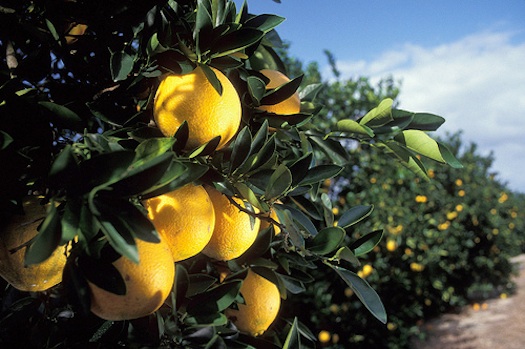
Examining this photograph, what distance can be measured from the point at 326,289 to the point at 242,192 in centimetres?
314

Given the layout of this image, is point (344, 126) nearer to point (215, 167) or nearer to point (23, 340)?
point (215, 167)

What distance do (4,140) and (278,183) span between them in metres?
0.43

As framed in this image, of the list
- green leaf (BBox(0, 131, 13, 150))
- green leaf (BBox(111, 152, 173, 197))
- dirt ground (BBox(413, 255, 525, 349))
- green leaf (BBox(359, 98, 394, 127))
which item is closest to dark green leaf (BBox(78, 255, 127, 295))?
green leaf (BBox(111, 152, 173, 197))

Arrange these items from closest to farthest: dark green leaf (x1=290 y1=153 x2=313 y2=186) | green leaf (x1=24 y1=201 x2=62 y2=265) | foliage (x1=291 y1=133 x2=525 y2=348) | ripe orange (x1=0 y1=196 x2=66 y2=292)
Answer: green leaf (x1=24 y1=201 x2=62 y2=265) < ripe orange (x1=0 y1=196 x2=66 y2=292) < dark green leaf (x1=290 y1=153 x2=313 y2=186) < foliage (x1=291 y1=133 x2=525 y2=348)

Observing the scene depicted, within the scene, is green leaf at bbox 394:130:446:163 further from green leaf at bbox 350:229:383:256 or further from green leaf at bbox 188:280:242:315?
green leaf at bbox 188:280:242:315

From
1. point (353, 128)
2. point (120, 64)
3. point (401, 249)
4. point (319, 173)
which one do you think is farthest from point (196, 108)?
point (401, 249)

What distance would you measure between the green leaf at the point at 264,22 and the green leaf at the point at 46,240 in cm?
57

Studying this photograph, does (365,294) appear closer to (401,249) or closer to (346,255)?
(346,255)

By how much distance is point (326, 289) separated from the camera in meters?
3.79

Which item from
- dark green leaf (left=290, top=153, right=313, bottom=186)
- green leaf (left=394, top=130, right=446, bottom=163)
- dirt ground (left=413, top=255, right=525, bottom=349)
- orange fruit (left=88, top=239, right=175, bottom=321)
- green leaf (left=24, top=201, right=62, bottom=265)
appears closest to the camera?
green leaf (left=24, top=201, right=62, bottom=265)

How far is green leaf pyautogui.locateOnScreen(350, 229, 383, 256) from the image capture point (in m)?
1.06

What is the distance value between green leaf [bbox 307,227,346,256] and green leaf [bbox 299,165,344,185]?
0.10m

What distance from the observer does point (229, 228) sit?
871 mm

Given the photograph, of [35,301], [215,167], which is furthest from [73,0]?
[35,301]
